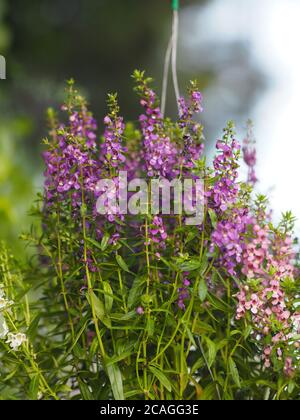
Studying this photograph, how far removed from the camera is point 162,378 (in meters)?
0.92

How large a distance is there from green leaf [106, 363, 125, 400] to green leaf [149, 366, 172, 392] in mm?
49

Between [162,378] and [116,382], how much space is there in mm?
66

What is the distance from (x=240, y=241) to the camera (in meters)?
0.93

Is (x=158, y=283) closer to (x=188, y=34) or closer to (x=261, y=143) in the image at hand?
(x=261, y=143)

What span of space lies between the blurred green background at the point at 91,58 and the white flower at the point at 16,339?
1.97 metres

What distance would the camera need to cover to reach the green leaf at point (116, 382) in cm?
91

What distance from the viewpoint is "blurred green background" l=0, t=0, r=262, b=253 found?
9.75 feet

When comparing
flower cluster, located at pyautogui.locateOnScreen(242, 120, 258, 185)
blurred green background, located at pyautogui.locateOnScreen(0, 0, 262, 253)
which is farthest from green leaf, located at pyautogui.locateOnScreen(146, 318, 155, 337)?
blurred green background, located at pyautogui.locateOnScreen(0, 0, 262, 253)

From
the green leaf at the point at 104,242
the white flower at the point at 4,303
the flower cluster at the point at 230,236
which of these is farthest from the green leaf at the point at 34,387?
the flower cluster at the point at 230,236

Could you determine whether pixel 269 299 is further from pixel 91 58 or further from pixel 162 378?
pixel 91 58

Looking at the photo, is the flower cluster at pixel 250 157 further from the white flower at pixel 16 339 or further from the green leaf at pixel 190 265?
the white flower at pixel 16 339

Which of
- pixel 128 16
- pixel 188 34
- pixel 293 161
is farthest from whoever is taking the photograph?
pixel 188 34
